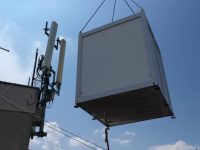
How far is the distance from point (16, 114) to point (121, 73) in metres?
6.73

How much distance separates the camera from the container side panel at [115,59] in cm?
501

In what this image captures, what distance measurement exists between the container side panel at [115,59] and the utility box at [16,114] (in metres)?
5.63

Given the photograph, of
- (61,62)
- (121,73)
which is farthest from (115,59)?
(61,62)

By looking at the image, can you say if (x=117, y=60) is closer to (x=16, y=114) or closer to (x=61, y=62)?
(x=16, y=114)

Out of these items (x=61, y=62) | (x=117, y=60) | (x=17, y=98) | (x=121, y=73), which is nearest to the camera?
(x=121, y=73)

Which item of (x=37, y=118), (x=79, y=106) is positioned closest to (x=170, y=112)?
(x=79, y=106)

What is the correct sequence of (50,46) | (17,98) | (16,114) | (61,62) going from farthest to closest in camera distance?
(61,62) → (50,46) → (17,98) → (16,114)

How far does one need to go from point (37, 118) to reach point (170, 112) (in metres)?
7.07

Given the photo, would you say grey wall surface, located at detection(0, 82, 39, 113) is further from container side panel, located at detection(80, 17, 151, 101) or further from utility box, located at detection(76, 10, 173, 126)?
container side panel, located at detection(80, 17, 151, 101)

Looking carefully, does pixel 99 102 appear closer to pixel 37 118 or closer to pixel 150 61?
pixel 150 61

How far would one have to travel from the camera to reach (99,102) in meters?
5.39

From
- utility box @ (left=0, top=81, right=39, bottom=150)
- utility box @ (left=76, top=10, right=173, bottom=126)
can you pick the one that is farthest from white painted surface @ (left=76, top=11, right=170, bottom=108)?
utility box @ (left=0, top=81, right=39, bottom=150)

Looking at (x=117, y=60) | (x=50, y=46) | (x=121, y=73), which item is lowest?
(x=121, y=73)

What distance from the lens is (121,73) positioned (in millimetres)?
5125
